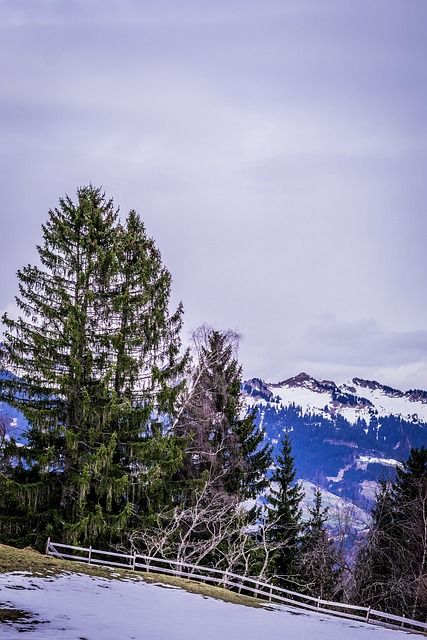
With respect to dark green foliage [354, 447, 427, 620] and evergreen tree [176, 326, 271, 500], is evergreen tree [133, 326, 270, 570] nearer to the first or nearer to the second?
evergreen tree [176, 326, 271, 500]

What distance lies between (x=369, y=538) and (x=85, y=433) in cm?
1871

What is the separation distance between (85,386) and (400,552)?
20.9 m

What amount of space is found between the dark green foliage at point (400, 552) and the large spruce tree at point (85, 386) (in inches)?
558

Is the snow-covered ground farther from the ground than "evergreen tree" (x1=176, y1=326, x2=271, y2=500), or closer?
closer

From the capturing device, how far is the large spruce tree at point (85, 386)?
20609 millimetres

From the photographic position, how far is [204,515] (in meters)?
23.9

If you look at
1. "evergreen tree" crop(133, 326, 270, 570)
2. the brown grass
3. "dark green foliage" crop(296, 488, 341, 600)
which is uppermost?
"evergreen tree" crop(133, 326, 270, 570)

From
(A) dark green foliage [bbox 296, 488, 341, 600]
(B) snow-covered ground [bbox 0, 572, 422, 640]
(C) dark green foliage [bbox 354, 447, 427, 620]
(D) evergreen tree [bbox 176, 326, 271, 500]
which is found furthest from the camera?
(A) dark green foliage [bbox 296, 488, 341, 600]

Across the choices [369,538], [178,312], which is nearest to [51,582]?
[178,312]

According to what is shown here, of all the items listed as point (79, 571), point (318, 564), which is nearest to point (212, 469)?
point (79, 571)

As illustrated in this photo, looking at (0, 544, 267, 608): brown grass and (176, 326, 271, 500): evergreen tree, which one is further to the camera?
(176, 326, 271, 500): evergreen tree

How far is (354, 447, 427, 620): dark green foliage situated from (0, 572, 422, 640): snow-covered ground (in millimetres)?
10142

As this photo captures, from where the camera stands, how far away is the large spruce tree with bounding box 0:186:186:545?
20609 mm

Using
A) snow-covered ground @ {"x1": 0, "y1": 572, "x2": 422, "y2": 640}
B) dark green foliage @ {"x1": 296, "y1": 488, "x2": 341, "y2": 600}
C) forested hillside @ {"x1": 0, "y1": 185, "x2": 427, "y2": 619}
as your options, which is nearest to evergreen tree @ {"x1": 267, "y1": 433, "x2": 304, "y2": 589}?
dark green foliage @ {"x1": 296, "y1": 488, "x2": 341, "y2": 600}
